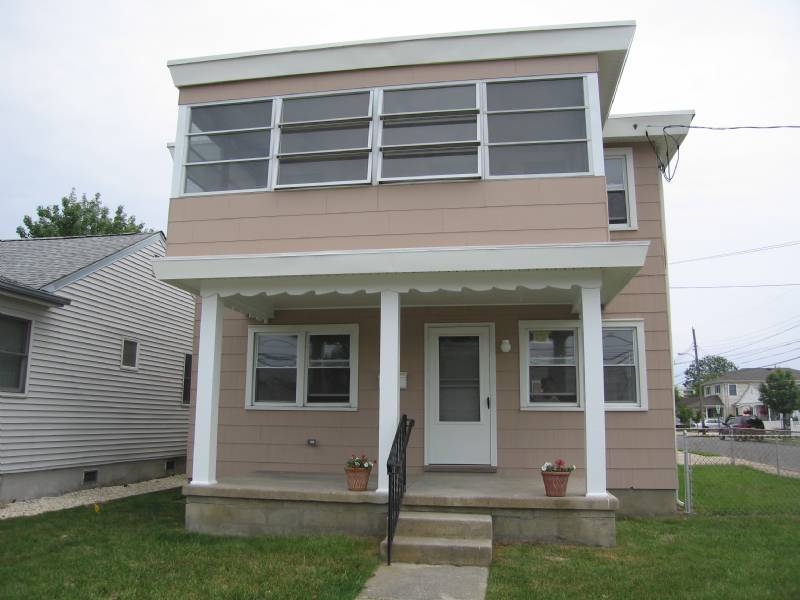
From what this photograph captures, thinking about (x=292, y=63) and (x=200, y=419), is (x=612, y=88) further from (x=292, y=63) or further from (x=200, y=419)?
(x=200, y=419)

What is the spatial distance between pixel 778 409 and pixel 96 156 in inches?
1645

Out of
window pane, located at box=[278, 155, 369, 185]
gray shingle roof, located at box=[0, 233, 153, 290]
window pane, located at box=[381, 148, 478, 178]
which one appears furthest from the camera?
gray shingle roof, located at box=[0, 233, 153, 290]

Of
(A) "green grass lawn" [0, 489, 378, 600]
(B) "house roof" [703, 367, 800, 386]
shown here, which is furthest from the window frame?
(B) "house roof" [703, 367, 800, 386]

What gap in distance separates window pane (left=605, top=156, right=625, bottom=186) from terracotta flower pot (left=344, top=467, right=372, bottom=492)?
5.13m

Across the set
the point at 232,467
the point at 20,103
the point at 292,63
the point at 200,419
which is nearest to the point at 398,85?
the point at 292,63

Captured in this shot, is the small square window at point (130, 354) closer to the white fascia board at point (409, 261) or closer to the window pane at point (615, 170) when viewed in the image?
the white fascia board at point (409, 261)

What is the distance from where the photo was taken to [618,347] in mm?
8281

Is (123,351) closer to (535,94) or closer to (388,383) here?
(388,383)

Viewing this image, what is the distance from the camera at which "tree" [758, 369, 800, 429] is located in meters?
40.3

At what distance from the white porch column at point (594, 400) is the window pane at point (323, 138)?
300 centimetres

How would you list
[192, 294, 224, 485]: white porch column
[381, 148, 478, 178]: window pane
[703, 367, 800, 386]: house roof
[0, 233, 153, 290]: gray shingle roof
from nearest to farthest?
[192, 294, 224, 485]: white porch column, [381, 148, 478, 178]: window pane, [0, 233, 153, 290]: gray shingle roof, [703, 367, 800, 386]: house roof

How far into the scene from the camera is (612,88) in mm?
7434

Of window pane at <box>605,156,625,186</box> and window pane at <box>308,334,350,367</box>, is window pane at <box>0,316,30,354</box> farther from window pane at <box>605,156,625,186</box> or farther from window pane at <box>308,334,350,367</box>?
window pane at <box>605,156,625,186</box>

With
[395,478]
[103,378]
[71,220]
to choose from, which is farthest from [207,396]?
[71,220]
